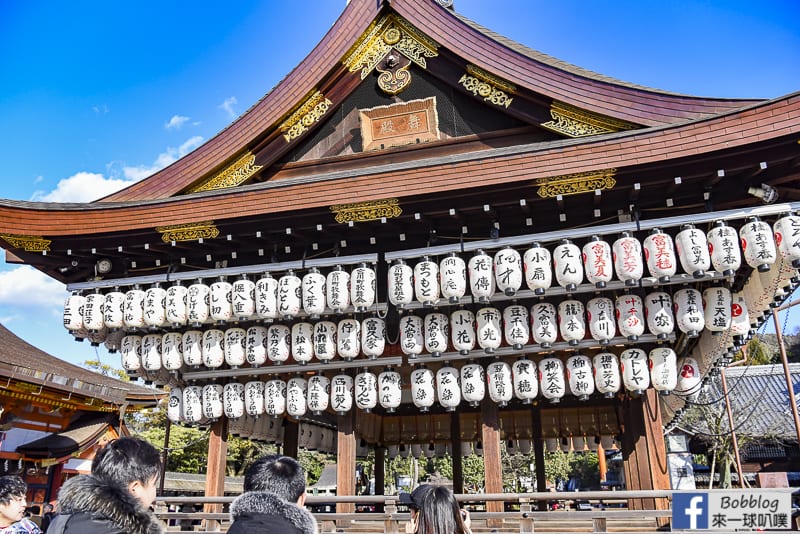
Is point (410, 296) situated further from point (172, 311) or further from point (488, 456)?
point (172, 311)

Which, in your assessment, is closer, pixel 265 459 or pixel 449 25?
pixel 265 459

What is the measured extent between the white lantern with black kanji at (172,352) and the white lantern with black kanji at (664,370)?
8.02 meters

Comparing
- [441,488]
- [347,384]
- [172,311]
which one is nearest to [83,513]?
[441,488]

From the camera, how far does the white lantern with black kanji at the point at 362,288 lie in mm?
9094

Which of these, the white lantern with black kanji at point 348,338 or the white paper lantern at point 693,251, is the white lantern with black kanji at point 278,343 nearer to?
the white lantern with black kanji at point 348,338

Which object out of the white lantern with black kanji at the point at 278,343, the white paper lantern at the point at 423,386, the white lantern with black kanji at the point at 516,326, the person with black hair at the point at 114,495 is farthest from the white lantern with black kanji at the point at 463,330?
the person with black hair at the point at 114,495

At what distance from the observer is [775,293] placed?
862 centimetres

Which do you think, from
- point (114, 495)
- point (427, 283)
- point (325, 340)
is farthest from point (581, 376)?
point (114, 495)

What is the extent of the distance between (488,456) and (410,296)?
282 centimetres

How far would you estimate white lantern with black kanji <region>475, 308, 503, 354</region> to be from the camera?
29.0ft

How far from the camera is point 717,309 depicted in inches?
326

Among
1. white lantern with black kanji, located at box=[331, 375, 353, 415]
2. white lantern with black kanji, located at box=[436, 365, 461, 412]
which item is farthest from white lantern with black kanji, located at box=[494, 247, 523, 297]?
white lantern with black kanji, located at box=[331, 375, 353, 415]

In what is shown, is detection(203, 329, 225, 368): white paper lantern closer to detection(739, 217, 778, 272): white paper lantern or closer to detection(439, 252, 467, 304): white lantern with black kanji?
detection(439, 252, 467, 304): white lantern with black kanji

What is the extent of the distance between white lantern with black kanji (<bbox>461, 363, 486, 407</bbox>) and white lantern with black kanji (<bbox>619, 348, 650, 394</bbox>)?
2185mm
